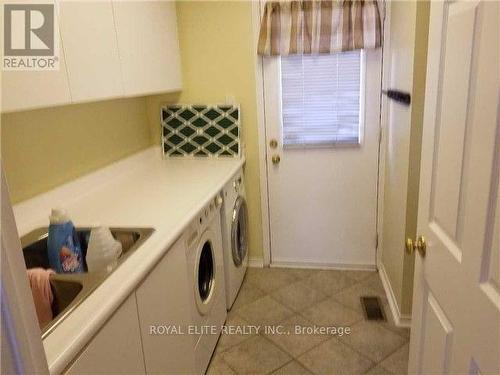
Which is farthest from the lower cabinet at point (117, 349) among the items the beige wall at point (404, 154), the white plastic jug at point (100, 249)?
the beige wall at point (404, 154)

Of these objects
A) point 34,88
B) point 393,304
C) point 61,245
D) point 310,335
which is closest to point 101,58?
point 34,88

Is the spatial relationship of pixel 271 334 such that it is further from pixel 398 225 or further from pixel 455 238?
pixel 455 238

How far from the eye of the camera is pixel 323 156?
276cm

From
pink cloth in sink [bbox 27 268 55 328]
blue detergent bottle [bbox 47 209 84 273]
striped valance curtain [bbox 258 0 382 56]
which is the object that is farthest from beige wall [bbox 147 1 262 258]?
pink cloth in sink [bbox 27 268 55 328]

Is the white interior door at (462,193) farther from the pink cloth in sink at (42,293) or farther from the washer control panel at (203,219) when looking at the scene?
the pink cloth in sink at (42,293)

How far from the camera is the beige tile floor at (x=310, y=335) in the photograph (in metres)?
2.00

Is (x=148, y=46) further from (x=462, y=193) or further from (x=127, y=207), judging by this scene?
(x=462, y=193)

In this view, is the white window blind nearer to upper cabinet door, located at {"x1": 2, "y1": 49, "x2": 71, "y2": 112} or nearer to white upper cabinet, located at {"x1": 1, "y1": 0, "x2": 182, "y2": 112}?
white upper cabinet, located at {"x1": 1, "y1": 0, "x2": 182, "y2": 112}

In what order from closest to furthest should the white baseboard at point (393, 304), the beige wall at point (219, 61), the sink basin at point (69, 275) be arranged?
1. the sink basin at point (69, 275)
2. the white baseboard at point (393, 304)
3. the beige wall at point (219, 61)

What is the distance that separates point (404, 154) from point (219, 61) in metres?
1.42

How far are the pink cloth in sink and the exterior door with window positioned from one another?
6.26 feet

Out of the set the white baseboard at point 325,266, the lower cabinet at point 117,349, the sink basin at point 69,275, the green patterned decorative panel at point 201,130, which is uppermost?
the green patterned decorative panel at point 201,130

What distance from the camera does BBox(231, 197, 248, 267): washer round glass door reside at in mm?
2508

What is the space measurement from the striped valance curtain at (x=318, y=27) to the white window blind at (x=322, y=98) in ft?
0.31
